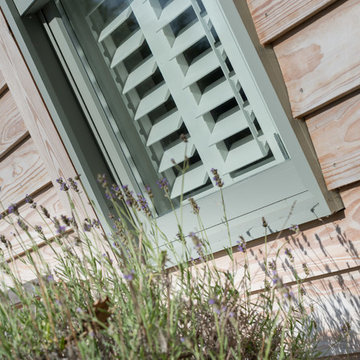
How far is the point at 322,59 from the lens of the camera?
171cm

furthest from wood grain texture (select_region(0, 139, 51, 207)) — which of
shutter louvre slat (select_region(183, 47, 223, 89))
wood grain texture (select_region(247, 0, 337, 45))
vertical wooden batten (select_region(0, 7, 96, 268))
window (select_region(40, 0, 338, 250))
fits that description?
wood grain texture (select_region(247, 0, 337, 45))

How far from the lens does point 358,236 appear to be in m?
1.79

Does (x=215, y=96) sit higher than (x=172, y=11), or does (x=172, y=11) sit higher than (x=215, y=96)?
(x=172, y=11)

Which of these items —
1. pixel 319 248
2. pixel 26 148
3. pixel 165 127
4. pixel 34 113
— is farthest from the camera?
pixel 26 148

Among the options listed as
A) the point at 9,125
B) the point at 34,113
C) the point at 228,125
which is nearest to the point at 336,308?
the point at 228,125

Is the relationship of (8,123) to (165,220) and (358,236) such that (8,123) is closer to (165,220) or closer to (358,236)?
(165,220)

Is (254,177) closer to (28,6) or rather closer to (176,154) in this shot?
(176,154)

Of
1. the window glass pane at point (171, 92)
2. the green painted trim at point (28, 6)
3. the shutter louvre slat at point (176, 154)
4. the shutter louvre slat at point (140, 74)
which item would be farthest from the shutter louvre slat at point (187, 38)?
the green painted trim at point (28, 6)

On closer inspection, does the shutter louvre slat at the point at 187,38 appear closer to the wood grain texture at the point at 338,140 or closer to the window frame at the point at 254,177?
the window frame at the point at 254,177

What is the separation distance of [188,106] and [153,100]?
21 centimetres

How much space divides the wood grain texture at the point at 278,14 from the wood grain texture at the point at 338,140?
28 cm

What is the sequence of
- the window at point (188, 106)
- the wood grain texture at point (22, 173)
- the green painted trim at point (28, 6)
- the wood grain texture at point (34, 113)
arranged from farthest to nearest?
the wood grain texture at point (22, 173)
the wood grain texture at point (34, 113)
the green painted trim at point (28, 6)
the window at point (188, 106)

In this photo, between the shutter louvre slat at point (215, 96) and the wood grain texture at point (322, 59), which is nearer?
the wood grain texture at point (322, 59)

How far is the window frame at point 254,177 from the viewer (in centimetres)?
181
